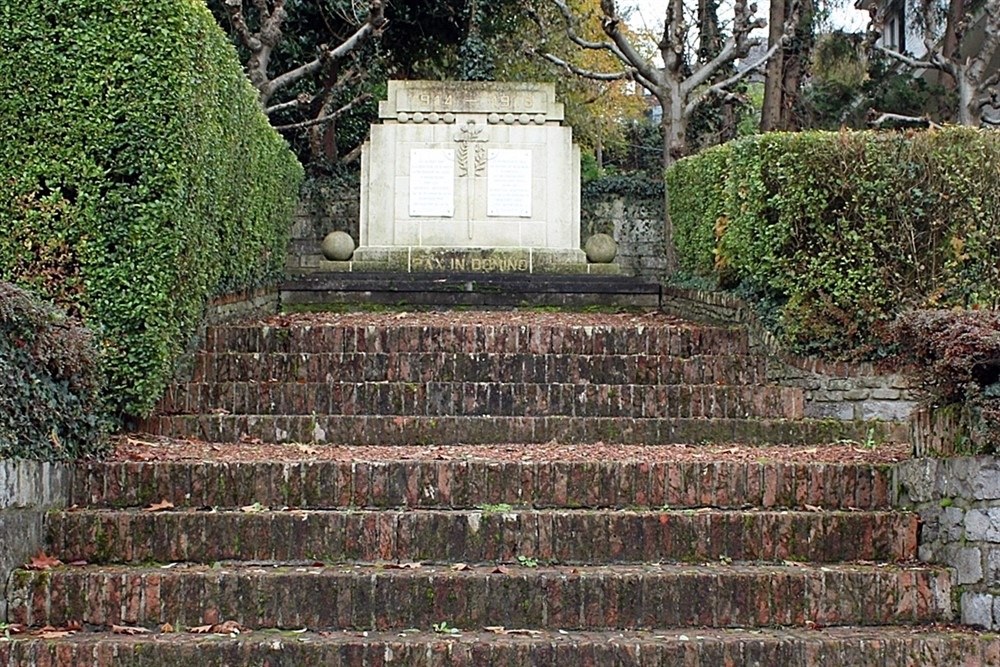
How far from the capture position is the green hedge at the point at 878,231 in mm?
9305

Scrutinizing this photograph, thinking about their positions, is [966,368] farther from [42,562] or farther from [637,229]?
[637,229]

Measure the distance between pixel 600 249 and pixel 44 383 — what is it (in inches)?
427

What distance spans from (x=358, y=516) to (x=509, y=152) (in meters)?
9.73

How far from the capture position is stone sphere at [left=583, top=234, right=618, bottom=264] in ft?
54.5

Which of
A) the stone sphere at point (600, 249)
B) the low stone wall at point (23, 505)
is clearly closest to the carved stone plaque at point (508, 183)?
the stone sphere at point (600, 249)

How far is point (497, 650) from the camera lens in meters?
5.46

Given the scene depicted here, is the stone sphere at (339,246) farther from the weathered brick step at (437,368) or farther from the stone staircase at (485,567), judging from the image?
the stone staircase at (485,567)

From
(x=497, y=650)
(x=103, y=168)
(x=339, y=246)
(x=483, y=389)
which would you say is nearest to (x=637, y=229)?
(x=339, y=246)

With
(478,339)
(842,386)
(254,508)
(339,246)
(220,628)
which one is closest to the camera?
(220,628)

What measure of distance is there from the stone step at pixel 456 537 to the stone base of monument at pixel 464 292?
6.93 m

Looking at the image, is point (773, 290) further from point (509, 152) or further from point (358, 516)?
point (509, 152)

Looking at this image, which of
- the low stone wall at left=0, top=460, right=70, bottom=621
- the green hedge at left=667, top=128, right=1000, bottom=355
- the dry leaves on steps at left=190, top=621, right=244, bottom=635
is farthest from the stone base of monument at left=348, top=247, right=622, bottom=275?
the dry leaves on steps at left=190, top=621, right=244, bottom=635

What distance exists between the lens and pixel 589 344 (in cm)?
981

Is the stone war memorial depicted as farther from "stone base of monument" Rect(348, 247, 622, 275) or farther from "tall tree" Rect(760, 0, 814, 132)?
"tall tree" Rect(760, 0, 814, 132)
